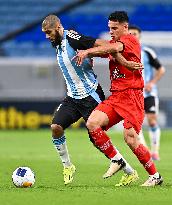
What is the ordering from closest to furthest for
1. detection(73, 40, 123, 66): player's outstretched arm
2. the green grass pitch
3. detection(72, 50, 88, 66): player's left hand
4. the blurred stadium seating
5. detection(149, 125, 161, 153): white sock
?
the green grass pitch → detection(72, 50, 88, 66): player's left hand → detection(73, 40, 123, 66): player's outstretched arm → detection(149, 125, 161, 153): white sock → the blurred stadium seating

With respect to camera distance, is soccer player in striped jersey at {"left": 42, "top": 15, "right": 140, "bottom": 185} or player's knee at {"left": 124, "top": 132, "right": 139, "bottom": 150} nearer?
player's knee at {"left": 124, "top": 132, "right": 139, "bottom": 150}

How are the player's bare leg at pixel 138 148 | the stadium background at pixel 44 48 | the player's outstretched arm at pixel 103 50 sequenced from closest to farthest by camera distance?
the player's outstretched arm at pixel 103 50
the player's bare leg at pixel 138 148
the stadium background at pixel 44 48

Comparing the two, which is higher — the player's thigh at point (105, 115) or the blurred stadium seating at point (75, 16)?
the player's thigh at point (105, 115)

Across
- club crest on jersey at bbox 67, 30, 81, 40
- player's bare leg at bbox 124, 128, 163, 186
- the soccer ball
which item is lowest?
the soccer ball

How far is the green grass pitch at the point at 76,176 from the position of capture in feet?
24.4

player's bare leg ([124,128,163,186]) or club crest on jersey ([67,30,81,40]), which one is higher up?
club crest on jersey ([67,30,81,40])

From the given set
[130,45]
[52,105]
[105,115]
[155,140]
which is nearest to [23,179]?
[105,115]

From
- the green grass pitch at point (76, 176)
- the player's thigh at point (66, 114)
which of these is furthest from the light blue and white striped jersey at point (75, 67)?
the green grass pitch at point (76, 176)

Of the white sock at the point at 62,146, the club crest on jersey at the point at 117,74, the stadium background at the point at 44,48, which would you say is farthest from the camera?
the stadium background at the point at 44,48

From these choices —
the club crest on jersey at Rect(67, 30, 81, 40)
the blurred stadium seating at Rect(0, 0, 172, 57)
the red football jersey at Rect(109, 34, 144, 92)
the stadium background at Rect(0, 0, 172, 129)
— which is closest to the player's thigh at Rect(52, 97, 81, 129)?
the red football jersey at Rect(109, 34, 144, 92)

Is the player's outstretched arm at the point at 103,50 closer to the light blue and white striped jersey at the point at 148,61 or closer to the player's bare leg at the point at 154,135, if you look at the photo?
the player's bare leg at the point at 154,135

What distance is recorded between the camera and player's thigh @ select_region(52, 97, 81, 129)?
9.17 metres

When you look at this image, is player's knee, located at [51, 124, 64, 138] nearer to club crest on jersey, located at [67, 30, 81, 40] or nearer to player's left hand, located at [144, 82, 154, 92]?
club crest on jersey, located at [67, 30, 81, 40]

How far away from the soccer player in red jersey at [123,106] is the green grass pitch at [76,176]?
336mm
